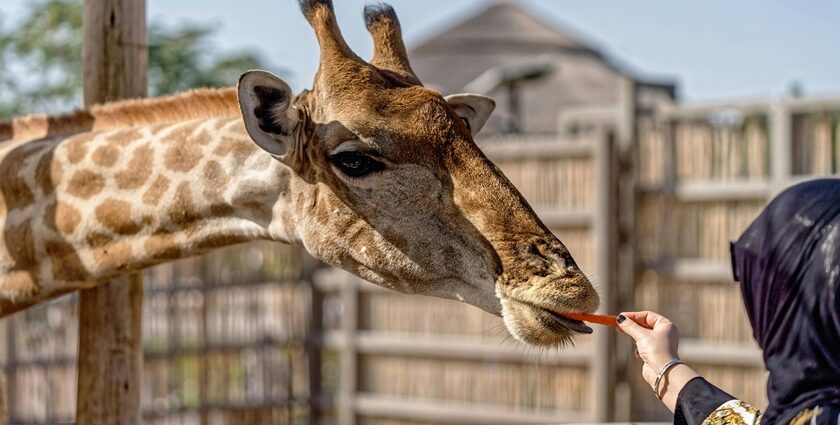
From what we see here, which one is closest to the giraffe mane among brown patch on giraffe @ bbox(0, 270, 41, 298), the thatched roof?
brown patch on giraffe @ bbox(0, 270, 41, 298)

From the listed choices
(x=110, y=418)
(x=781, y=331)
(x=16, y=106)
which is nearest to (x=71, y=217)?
(x=110, y=418)

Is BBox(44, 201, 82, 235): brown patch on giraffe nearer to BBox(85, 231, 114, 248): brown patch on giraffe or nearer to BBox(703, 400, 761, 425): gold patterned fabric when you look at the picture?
BBox(85, 231, 114, 248): brown patch on giraffe

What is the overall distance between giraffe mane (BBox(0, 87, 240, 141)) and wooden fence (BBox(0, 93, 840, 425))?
3.97 meters

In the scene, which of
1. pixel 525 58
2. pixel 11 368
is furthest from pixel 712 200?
pixel 525 58

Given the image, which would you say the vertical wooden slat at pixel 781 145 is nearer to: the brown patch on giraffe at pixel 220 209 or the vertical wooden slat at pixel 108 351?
the vertical wooden slat at pixel 108 351

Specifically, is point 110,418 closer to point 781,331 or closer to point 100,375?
point 100,375

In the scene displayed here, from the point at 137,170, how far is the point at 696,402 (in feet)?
5.53

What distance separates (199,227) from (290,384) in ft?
19.8

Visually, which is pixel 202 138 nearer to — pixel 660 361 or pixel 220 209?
pixel 220 209

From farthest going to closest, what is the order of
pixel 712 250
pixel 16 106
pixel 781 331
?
pixel 16 106
pixel 712 250
pixel 781 331

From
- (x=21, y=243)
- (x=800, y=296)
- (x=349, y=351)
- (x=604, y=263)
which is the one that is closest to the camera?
(x=800, y=296)

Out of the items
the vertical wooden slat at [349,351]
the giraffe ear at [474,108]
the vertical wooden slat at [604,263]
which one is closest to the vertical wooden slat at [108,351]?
the giraffe ear at [474,108]

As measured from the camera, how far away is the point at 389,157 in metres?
3.09

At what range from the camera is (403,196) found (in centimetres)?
310
